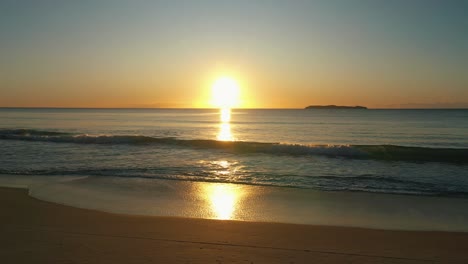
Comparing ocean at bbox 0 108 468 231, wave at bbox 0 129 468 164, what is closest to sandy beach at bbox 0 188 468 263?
ocean at bbox 0 108 468 231

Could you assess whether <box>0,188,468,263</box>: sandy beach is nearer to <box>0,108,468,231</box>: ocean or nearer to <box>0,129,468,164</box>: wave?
<box>0,108,468,231</box>: ocean

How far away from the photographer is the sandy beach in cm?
555

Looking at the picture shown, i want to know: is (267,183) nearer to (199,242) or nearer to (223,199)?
(223,199)

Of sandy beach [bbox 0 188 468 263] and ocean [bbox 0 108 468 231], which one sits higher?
ocean [bbox 0 108 468 231]

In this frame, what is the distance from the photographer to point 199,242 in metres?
6.28

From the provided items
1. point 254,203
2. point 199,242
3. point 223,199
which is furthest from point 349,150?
point 199,242

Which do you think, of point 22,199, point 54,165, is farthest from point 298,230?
point 54,165

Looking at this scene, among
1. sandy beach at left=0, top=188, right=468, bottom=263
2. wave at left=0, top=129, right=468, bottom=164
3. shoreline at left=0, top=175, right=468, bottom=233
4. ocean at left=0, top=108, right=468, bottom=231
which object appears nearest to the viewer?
sandy beach at left=0, top=188, right=468, bottom=263

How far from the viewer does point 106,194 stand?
10742mm

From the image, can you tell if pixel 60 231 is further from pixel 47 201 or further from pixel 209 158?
pixel 209 158

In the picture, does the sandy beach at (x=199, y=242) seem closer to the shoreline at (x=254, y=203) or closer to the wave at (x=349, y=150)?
the shoreline at (x=254, y=203)

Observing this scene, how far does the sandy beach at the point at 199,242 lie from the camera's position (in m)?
5.55

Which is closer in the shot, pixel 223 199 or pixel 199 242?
pixel 199 242

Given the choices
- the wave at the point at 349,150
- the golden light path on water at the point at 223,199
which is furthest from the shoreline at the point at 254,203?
the wave at the point at 349,150
